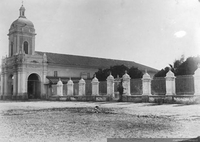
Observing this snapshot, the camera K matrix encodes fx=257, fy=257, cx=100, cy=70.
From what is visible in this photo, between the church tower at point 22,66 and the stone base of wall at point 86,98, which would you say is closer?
the stone base of wall at point 86,98

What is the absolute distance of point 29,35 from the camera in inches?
1513

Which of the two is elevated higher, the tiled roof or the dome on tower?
the dome on tower

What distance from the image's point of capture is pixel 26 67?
3603cm

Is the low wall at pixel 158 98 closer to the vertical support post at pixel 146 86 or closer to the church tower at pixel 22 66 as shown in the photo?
the vertical support post at pixel 146 86

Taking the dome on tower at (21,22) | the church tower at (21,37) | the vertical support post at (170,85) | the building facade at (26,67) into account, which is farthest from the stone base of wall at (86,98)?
the dome on tower at (21,22)

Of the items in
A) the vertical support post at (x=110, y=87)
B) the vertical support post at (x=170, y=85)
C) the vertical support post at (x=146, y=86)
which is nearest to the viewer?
the vertical support post at (x=170, y=85)

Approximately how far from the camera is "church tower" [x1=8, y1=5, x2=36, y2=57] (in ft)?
123

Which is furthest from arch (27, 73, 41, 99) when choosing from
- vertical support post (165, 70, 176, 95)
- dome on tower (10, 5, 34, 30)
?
vertical support post (165, 70, 176, 95)

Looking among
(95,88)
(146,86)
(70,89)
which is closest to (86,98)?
(95,88)

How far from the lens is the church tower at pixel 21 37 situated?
1476 inches

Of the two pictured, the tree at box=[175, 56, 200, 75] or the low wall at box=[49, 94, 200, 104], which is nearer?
the low wall at box=[49, 94, 200, 104]

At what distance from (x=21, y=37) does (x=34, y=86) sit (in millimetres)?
7479

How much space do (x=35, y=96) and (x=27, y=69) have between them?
167 inches

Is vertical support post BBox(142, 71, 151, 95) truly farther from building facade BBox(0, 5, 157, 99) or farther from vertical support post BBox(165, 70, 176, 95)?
building facade BBox(0, 5, 157, 99)
